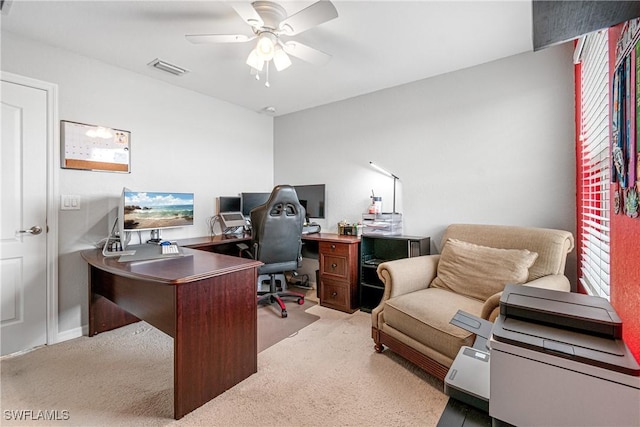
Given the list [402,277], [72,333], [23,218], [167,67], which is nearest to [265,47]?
[167,67]

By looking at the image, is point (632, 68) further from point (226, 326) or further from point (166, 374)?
point (166, 374)

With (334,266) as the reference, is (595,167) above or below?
above

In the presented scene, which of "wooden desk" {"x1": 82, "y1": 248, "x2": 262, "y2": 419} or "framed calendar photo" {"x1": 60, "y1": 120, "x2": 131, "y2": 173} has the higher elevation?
"framed calendar photo" {"x1": 60, "y1": 120, "x2": 131, "y2": 173}

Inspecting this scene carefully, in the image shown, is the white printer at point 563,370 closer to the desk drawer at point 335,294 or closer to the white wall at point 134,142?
the desk drawer at point 335,294

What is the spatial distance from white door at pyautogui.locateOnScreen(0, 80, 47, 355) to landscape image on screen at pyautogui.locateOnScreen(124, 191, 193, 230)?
69 centimetres

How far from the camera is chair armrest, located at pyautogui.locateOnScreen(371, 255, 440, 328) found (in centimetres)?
207

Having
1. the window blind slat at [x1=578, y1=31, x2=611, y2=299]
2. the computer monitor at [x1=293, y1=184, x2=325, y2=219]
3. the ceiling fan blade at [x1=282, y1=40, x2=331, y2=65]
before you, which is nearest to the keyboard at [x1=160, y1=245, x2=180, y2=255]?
the ceiling fan blade at [x1=282, y1=40, x2=331, y2=65]

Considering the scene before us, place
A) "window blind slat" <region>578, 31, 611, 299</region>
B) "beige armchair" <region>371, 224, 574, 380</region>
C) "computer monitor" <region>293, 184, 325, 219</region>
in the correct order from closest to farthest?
1. "window blind slat" <region>578, 31, 611, 299</region>
2. "beige armchair" <region>371, 224, 574, 380</region>
3. "computer monitor" <region>293, 184, 325, 219</region>

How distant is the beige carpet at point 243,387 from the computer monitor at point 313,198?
5.68 ft

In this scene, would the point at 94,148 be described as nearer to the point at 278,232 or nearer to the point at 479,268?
the point at 278,232

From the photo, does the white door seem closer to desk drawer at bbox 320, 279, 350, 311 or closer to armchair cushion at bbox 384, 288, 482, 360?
desk drawer at bbox 320, 279, 350, 311

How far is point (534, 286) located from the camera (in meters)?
1.49

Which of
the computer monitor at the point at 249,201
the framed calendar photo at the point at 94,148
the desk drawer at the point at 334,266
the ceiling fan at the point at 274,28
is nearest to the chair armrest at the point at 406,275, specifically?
the desk drawer at the point at 334,266

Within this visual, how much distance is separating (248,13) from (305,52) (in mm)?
470
